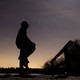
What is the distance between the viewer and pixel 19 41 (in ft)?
28.4

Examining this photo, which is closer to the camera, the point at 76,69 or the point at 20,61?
the point at 20,61

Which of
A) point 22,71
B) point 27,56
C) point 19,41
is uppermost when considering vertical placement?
point 19,41

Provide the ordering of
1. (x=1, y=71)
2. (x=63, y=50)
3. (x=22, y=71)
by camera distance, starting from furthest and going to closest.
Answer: (x=1, y=71), (x=63, y=50), (x=22, y=71)

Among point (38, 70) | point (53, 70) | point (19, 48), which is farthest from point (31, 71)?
point (19, 48)

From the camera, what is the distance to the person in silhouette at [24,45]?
8.59 metres

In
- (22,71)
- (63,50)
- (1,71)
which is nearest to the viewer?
(22,71)

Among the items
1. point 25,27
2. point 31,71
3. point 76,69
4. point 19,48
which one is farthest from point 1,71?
point 76,69

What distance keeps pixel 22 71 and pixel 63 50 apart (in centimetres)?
193

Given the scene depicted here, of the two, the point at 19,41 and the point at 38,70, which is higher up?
the point at 19,41

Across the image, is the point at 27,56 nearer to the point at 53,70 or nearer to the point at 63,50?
the point at 63,50

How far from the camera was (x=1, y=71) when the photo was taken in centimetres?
1015

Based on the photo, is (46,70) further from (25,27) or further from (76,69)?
(25,27)

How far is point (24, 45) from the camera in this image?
8.67 meters

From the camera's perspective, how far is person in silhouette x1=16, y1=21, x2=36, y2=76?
8.59m
